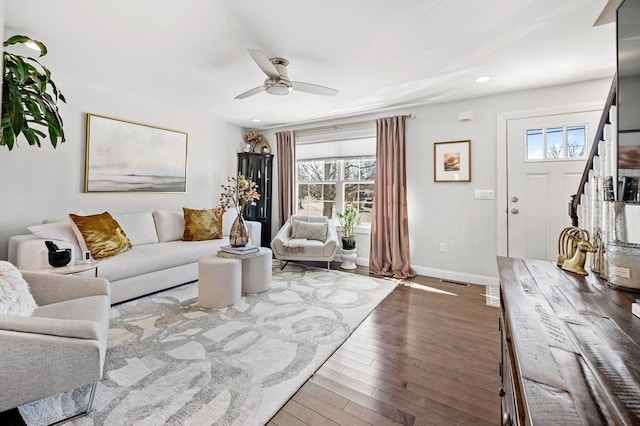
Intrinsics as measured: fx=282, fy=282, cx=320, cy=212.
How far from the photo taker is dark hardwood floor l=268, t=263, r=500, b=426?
148 centimetres

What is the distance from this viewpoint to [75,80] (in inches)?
127

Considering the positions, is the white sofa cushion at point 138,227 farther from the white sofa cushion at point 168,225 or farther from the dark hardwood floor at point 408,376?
the dark hardwood floor at point 408,376

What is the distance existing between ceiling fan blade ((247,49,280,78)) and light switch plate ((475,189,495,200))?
9.42 ft

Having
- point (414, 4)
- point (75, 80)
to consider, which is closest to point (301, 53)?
point (414, 4)

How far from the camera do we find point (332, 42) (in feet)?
7.83

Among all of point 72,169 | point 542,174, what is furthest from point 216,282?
point 542,174

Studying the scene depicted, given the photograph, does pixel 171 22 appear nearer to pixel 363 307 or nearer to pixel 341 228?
pixel 363 307

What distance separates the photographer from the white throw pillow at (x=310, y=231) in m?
4.39

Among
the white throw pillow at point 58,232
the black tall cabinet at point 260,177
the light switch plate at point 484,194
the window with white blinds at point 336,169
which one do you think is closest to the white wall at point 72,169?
the white throw pillow at point 58,232

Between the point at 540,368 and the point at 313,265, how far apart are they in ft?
13.3

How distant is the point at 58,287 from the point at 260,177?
142 inches

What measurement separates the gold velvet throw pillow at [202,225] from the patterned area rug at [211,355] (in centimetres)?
83

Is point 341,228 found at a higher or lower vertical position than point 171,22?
lower

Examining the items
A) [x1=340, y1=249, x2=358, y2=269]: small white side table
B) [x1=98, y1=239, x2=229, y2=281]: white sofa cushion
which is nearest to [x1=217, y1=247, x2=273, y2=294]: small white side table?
[x1=98, y1=239, x2=229, y2=281]: white sofa cushion
